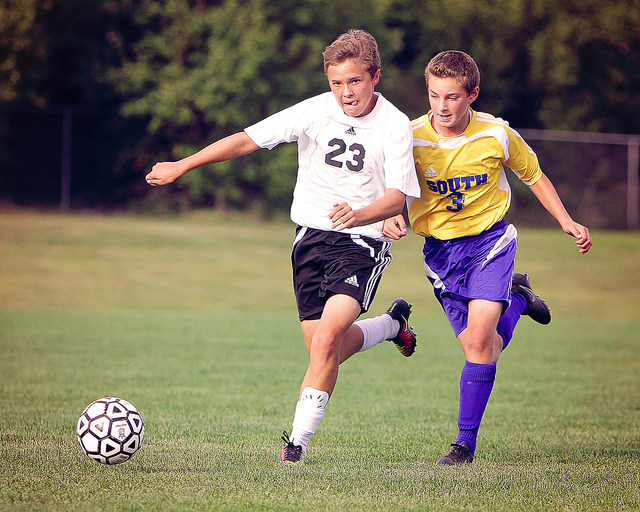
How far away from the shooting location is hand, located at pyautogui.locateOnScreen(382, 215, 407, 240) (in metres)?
4.71

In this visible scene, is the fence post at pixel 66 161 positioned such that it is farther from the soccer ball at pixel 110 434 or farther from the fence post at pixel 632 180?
the soccer ball at pixel 110 434

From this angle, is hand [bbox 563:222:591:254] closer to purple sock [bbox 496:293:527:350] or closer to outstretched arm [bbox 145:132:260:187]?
purple sock [bbox 496:293:527:350]

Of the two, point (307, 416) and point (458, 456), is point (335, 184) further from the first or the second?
point (458, 456)

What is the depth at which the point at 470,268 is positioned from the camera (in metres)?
4.87

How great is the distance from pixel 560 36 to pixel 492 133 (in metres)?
22.6

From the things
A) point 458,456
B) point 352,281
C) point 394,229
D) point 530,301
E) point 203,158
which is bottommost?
point 458,456

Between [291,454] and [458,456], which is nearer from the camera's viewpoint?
[291,454]

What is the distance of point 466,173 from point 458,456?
1.60 meters

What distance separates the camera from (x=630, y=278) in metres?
18.7

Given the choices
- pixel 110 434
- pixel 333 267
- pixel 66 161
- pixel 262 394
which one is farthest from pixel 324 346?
pixel 66 161

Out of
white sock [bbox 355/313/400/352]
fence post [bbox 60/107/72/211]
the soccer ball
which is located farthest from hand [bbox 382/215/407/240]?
fence post [bbox 60/107/72/211]

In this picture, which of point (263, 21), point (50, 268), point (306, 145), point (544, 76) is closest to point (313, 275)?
point (306, 145)

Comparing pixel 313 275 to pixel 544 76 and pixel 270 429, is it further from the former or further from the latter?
pixel 544 76

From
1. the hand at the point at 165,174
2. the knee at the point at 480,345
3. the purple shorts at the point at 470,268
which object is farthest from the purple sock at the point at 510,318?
the hand at the point at 165,174
